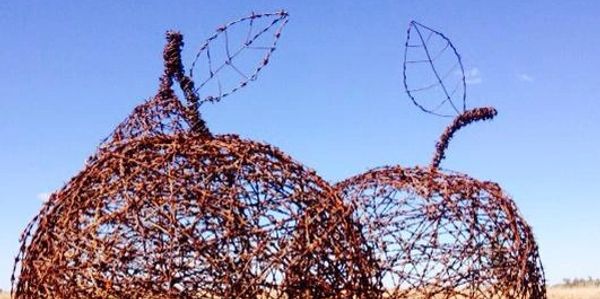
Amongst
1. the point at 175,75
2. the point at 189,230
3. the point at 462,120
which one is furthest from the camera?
the point at 462,120

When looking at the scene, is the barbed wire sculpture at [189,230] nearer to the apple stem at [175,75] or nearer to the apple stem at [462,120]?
the apple stem at [175,75]

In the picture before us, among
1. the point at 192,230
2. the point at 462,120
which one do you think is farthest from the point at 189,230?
the point at 462,120

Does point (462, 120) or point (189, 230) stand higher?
point (462, 120)

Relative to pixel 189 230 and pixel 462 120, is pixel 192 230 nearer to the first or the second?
pixel 189 230

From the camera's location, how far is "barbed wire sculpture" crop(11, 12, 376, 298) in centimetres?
376

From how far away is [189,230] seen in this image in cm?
375

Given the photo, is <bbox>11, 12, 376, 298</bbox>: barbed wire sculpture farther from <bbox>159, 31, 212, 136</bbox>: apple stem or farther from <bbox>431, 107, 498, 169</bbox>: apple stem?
<bbox>431, 107, 498, 169</bbox>: apple stem

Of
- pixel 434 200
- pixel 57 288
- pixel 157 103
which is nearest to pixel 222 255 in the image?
pixel 57 288

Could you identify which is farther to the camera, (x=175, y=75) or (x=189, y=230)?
(x=175, y=75)

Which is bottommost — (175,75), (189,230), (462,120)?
(189,230)

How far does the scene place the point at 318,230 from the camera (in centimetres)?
398

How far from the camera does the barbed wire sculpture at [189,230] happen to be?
376cm

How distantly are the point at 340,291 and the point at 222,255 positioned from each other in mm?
569

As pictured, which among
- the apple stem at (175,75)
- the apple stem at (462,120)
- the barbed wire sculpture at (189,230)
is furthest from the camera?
the apple stem at (462,120)
